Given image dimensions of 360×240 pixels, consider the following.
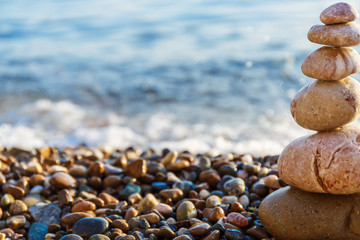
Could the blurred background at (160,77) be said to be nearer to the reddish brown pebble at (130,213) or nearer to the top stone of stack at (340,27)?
the reddish brown pebble at (130,213)

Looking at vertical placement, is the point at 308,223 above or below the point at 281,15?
below

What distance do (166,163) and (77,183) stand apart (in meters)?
0.93

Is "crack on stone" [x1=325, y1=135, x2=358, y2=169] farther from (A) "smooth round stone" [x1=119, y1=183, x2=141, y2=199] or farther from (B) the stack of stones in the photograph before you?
(A) "smooth round stone" [x1=119, y1=183, x2=141, y2=199]

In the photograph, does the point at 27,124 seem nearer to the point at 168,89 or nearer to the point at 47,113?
the point at 47,113

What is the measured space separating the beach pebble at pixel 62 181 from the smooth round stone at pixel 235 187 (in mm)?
1362

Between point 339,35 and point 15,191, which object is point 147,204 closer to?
point 15,191

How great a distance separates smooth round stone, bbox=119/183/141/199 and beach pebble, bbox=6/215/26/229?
81cm

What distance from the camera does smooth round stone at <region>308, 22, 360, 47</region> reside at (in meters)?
2.59

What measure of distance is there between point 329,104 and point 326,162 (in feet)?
1.15

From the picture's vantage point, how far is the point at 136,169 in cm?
398

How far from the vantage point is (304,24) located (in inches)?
438

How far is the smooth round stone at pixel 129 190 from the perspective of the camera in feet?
12.2

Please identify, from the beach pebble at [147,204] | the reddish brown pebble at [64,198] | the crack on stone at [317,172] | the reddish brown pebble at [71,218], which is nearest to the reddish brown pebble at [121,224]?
the reddish brown pebble at [71,218]

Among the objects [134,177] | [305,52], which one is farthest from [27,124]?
[305,52]
